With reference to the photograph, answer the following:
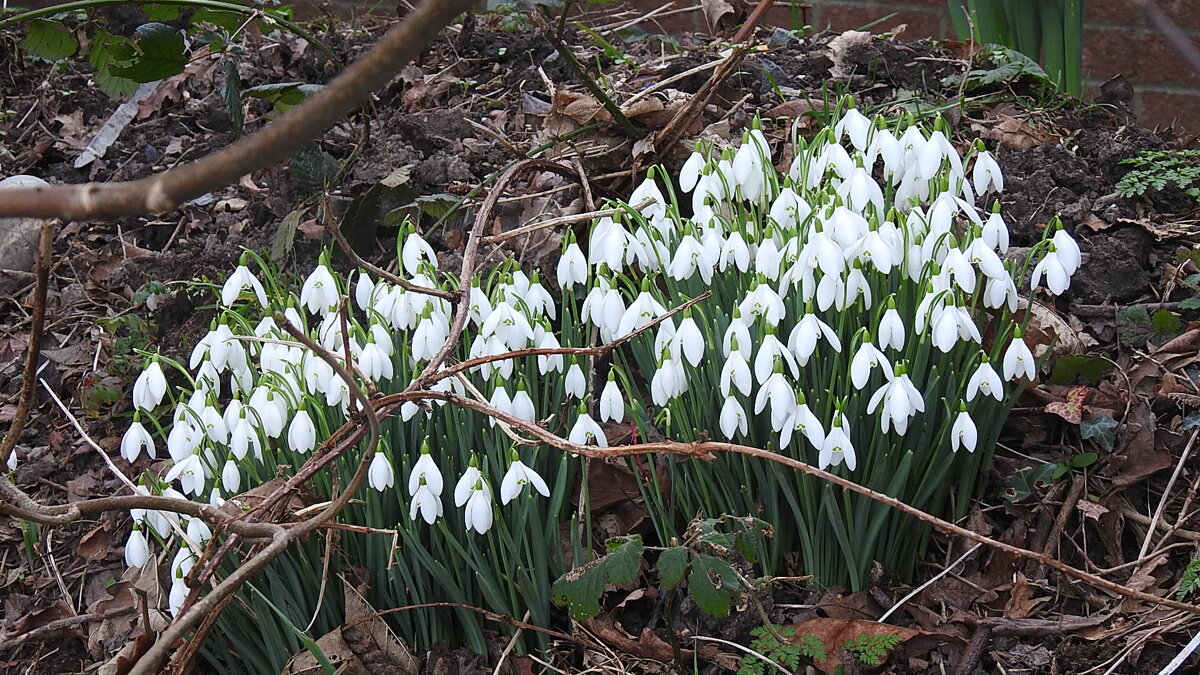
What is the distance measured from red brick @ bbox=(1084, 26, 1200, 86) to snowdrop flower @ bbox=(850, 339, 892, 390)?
9.48ft

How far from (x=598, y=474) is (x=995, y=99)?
1938mm

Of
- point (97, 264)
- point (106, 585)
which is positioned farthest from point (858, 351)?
point (97, 264)

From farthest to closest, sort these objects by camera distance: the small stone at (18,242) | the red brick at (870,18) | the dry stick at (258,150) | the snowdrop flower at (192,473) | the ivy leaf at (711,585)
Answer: the red brick at (870,18) → the small stone at (18,242) → the snowdrop flower at (192,473) → the ivy leaf at (711,585) → the dry stick at (258,150)

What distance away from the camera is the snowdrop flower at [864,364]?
5.71 ft

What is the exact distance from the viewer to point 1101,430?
6.90ft

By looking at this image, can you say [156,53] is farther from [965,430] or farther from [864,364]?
[965,430]

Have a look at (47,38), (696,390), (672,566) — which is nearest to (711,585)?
(672,566)

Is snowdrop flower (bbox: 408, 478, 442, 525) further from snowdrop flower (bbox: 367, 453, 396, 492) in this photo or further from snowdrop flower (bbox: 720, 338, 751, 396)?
snowdrop flower (bbox: 720, 338, 751, 396)

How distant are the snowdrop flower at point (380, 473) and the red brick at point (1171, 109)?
3.55 m

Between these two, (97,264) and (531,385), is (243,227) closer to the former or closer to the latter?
(97,264)

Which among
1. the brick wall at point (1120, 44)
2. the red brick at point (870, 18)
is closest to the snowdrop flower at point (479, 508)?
the brick wall at point (1120, 44)

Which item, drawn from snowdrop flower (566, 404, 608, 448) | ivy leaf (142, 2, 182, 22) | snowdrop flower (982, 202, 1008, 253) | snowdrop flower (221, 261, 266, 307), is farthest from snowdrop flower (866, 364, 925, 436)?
ivy leaf (142, 2, 182, 22)

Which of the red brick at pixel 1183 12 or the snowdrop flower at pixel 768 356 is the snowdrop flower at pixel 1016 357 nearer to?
the snowdrop flower at pixel 768 356

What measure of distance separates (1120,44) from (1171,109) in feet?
1.07
